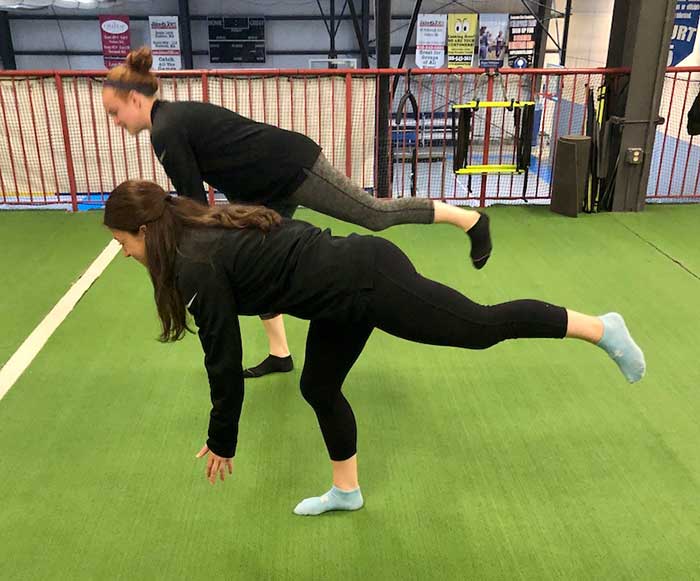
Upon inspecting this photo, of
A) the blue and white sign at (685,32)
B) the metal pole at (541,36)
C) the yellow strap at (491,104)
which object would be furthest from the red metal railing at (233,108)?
the metal pole at (541,36)

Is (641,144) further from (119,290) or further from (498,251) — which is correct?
(119,290)

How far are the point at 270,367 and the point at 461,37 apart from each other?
14634 mm

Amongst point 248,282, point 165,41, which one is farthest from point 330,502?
point 165,41

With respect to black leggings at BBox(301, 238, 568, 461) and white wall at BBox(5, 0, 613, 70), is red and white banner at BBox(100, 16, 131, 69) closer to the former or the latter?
white wall at BBox(5, 0, 613, 70)

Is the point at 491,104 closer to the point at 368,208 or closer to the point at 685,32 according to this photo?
the point at 368,208

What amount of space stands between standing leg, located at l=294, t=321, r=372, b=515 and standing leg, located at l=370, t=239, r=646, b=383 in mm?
166

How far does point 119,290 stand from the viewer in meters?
4.41

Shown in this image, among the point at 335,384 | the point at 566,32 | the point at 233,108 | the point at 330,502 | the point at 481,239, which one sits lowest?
the point at 330,502

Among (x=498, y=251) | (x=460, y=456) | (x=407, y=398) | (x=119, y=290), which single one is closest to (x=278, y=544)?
(x=460, y=456)

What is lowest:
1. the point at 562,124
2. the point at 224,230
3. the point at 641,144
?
the point at 562,124

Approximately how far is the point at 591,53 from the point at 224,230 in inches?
506

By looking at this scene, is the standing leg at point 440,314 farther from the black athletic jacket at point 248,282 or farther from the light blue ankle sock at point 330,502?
the light blue ankle sock at point 330,502

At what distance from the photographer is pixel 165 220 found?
1.75m

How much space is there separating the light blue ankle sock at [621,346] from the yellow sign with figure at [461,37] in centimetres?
1484
